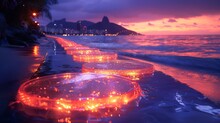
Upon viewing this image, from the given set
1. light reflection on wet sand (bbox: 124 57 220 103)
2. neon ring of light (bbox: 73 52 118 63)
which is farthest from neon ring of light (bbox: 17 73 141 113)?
neon ring of light (bbox: 73 52 118 63)

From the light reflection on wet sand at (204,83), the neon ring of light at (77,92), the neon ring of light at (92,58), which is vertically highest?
the neon ring of light at (77,92)

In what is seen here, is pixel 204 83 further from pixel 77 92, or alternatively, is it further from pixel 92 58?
pixel 77 92

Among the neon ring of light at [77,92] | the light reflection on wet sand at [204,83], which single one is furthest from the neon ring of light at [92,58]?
the neon ring of light at [77,92]

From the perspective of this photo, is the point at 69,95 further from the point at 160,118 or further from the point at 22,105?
the point at 160,118

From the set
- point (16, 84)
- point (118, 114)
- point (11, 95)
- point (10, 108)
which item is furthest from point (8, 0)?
point (118, 114)

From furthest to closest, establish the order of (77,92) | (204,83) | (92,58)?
1. (92,58)
2. (204,83)
3. (77,92)

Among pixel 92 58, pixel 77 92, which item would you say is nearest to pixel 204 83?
pixel 92 58

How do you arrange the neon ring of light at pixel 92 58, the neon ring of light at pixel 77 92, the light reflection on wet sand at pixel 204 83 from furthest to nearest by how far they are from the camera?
1. the neon ring of light at pixel 92 58
2. the light reflection on wet sand at pixel 204 83
3. the neon ring of light at pixel 77 92

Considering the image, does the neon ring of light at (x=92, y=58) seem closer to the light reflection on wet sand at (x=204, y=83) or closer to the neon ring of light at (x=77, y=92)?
the light reflection on wet sand at (x=204, y=83)

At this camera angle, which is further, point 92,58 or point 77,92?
point 92,58
